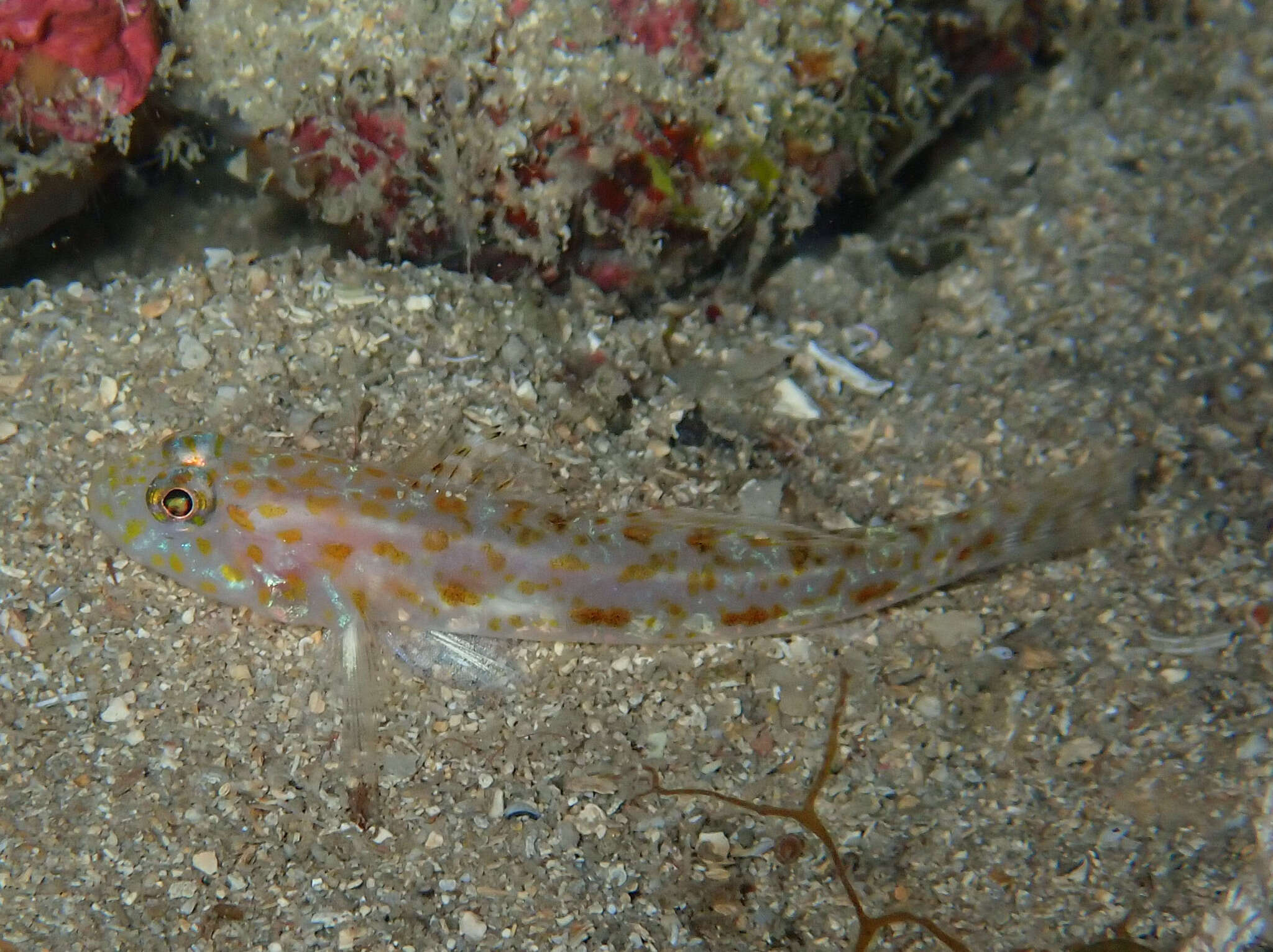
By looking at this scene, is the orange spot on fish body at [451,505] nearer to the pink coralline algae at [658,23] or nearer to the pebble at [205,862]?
the pebble at [205,862]

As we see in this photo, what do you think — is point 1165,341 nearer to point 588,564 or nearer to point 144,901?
point 588,564

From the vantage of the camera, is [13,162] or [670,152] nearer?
[13,162]

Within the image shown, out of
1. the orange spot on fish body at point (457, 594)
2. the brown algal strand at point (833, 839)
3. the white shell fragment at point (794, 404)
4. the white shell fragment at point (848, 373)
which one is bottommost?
the brown algal strand at point (833, 839)

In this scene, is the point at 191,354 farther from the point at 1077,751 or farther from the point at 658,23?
the point at 1077,751

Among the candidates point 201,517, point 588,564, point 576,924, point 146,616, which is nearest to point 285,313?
point 201,517

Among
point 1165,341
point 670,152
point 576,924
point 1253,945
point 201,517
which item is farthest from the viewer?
point 1165,341

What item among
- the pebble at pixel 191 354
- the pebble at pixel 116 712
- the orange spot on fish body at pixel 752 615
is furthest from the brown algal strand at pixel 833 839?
the pebble at pixel 191 354

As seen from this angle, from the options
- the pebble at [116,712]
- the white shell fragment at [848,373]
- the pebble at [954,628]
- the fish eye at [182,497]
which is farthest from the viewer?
the white shell fragment at [848,373]
